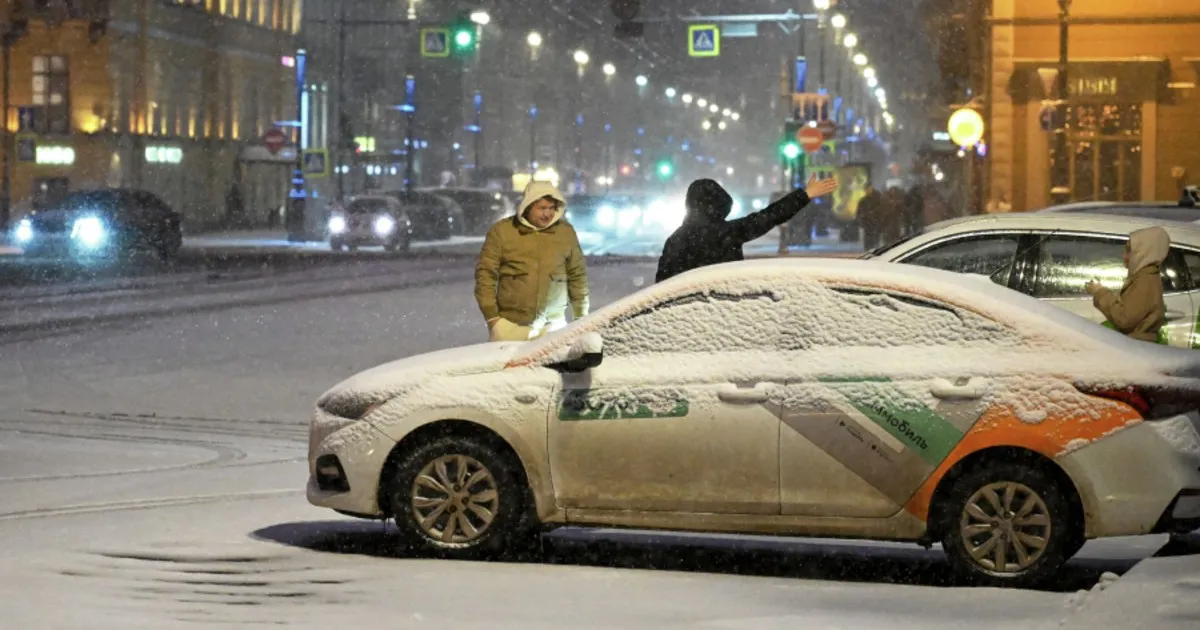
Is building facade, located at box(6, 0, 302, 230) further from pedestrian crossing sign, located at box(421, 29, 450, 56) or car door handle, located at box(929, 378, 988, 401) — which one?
car door handle, located at box(929, 378, 988, 401)

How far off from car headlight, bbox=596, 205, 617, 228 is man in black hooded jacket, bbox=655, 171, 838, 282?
232 ft

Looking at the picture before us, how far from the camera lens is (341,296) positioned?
32.7 m

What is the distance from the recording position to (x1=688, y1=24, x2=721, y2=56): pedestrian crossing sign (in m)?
56.7

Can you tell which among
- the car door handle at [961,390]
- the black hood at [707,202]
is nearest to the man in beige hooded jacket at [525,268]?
the black hood at [707,202]

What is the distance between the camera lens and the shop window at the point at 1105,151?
1784 inches

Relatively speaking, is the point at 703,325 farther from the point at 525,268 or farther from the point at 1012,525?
the point at 525,268

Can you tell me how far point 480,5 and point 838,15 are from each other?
54.9 m

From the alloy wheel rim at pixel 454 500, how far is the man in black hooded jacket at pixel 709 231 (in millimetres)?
2644

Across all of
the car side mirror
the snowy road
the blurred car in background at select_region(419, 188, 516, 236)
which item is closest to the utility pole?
the snowy road

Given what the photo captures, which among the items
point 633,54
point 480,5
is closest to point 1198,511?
point 480,5

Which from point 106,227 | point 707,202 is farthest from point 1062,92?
point 707,202

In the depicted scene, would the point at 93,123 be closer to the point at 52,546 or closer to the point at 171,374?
the point at 171,374

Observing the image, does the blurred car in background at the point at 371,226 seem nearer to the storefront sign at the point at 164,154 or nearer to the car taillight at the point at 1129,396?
the storefront sign at the point at 164,154

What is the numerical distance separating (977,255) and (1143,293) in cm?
245
